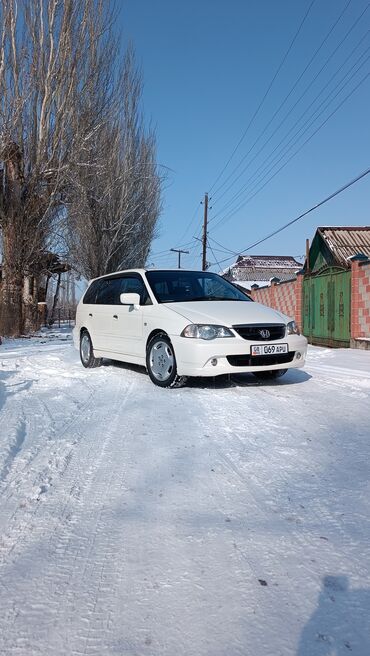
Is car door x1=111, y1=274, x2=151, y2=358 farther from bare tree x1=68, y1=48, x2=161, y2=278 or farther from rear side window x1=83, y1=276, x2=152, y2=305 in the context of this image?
bare tree x1=68, y1=48, x2=161, y2=278

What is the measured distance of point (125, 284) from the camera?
22.5ft

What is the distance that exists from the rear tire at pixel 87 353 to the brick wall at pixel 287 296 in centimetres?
856

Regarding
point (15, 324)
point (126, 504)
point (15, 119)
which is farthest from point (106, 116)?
point (126, 504)

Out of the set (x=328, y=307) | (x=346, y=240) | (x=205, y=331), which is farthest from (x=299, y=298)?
(x=205, y=331)

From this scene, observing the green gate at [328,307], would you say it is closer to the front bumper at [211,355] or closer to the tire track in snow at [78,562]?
the front bumper at [211,355]

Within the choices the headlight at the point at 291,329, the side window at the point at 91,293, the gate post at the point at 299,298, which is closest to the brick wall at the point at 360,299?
the gate post at the point at 299,298

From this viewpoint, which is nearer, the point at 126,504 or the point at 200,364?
the point at 126,504

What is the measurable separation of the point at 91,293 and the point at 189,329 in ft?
10.6

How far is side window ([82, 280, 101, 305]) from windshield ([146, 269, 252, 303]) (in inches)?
63.9

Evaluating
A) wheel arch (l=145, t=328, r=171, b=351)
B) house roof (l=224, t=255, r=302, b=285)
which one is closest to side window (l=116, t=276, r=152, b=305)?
wheel arch (l=145, t=328, r=171, b=351)

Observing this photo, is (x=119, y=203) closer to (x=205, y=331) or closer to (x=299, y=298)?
(x=299, y=298)

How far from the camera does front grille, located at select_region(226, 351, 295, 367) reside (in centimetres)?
506

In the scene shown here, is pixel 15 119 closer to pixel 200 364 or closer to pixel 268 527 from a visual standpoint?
pixel 200 364

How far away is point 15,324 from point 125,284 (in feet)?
31.4
